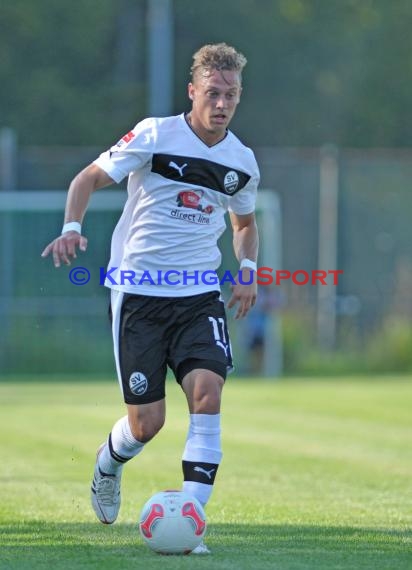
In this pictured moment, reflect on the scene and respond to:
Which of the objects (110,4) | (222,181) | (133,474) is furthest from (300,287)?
(222,181)

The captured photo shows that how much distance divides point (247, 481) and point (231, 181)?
12.1ft

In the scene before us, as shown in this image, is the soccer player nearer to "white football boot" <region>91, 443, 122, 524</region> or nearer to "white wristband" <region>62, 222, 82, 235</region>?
"white wristband" <region>62, 222, 82, 235</region>

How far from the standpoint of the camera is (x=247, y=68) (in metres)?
38.8

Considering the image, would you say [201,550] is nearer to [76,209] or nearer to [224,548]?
[224,548]

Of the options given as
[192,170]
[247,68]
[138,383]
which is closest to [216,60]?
[192,170]

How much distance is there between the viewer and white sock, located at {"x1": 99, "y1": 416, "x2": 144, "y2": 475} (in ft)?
23.2

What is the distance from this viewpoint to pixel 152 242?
22.4ft

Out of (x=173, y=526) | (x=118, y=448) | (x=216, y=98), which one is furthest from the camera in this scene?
(x=118, y=448)

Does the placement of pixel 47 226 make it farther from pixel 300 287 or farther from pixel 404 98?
pixel 404 98

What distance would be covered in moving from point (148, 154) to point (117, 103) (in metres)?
30.7

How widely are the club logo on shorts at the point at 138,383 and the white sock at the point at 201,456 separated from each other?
38cm

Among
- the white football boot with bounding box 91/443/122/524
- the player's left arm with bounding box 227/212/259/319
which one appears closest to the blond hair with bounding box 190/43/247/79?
the player's left arm with bounding box 227/212/259/319

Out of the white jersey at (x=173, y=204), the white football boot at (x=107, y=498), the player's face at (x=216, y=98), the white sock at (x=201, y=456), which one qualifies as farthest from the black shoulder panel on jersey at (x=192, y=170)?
the white football boot at (x=107, y=498)

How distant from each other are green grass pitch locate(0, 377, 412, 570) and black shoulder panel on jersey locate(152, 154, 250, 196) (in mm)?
1640
